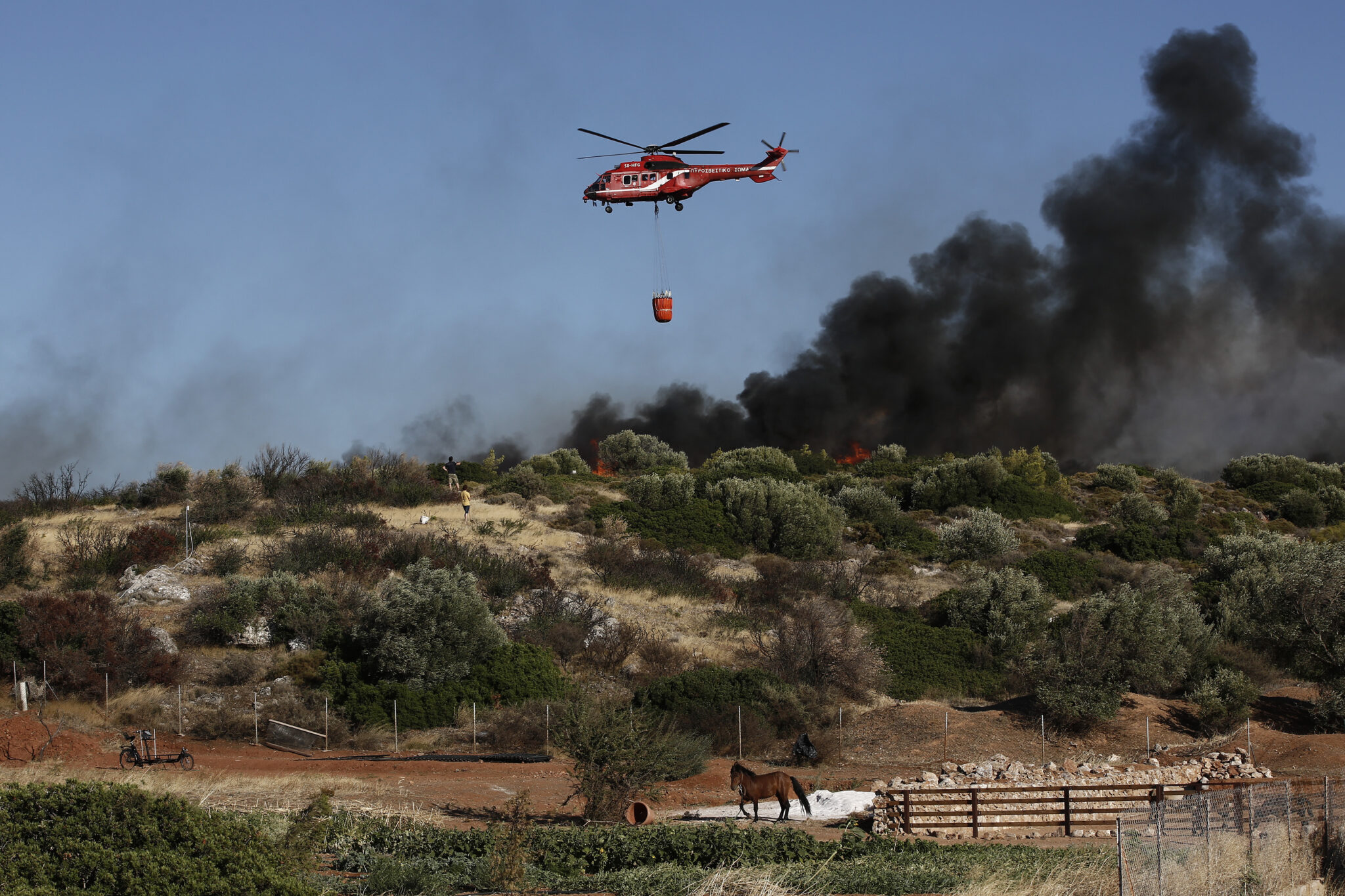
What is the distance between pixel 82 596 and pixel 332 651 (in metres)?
6.94

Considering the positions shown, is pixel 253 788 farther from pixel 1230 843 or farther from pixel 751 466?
pixel 751 466

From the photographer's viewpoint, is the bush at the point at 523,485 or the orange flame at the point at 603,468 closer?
the bush at the point at 523,485

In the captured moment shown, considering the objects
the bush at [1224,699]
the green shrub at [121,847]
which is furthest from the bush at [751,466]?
the green shrub at [121,847]

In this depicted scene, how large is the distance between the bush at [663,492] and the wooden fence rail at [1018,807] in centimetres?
2952

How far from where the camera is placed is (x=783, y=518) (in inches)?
1735

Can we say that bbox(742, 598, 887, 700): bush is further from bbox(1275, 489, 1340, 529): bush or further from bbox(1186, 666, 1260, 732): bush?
bbox(1275, 489, 1340, 529): bush

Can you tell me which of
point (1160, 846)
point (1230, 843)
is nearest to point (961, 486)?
point (1230, 843)

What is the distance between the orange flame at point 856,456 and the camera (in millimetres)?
71688

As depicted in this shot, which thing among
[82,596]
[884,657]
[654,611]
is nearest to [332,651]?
[82,596]

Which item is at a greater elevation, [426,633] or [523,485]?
[523,485]

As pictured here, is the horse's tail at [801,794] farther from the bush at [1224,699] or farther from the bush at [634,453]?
the bush at [634,453]

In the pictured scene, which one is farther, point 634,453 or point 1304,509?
point 634,453

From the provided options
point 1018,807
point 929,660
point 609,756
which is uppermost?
point 609,756

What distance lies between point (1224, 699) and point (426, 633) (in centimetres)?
1875
